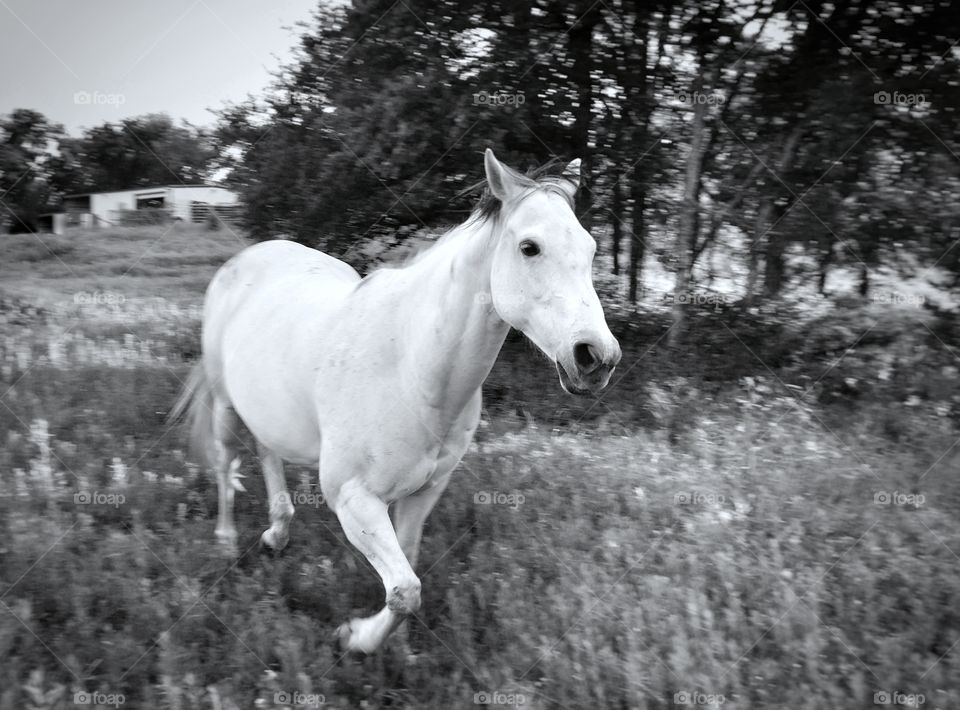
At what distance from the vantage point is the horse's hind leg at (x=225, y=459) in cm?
497

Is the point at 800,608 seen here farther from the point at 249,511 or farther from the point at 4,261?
the point at 4,261

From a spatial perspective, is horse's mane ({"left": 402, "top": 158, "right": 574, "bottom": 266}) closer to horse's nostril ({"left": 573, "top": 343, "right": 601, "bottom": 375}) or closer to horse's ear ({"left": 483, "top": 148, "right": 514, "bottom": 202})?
horse's ear ({"left": 483, "top": 148, "right": 514, "bottom": 202})

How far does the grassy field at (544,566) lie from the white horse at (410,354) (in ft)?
1.65

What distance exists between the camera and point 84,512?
15.9ft

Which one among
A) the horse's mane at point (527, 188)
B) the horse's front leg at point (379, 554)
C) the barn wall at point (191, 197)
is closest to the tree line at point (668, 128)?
the barn wall at point (191, 197)

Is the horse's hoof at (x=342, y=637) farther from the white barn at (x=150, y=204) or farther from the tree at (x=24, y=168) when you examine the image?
the tree at (x=24, y=168)

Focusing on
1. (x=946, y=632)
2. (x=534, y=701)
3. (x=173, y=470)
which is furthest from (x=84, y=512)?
(x=946, y=632)

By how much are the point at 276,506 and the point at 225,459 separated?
2.08 feet

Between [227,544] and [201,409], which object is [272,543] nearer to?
[227,544]

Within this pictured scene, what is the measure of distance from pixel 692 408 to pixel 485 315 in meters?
4.30

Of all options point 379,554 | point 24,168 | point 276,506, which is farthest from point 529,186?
Answer: point 24,168

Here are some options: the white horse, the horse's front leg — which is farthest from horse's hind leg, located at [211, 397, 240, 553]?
the horse's front leg

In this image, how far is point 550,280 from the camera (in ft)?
9.61

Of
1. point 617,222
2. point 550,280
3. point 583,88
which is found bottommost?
point 617,222
